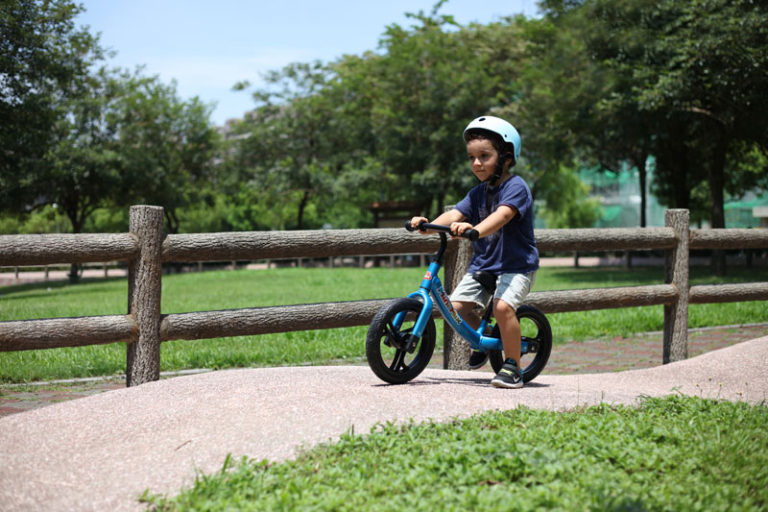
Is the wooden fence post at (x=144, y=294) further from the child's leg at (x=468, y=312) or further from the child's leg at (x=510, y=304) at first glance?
the child's leg at (x=510, y=304)

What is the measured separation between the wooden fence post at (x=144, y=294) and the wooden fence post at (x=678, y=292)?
4650mm

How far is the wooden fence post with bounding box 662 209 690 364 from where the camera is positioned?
7.32 metres

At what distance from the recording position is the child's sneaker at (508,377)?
4871mm

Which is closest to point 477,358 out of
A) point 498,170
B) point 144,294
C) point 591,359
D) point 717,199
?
point 498,170

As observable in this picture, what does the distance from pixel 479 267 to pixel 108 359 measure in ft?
13.3

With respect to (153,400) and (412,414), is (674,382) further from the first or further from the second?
(153,400)

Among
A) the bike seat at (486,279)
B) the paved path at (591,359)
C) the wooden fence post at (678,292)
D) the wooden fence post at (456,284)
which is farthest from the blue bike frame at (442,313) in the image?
the wooden fence post at (678,292)

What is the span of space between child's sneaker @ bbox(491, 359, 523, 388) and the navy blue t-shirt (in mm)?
580

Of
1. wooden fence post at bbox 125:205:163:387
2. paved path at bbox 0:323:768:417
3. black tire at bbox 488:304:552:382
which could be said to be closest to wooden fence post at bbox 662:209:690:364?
paved path at bbox 0:323:768:417

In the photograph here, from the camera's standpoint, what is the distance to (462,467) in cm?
327

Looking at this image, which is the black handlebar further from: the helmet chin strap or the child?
the helmet chin strap

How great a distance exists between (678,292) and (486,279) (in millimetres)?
3230

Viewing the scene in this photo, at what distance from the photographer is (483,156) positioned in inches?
190

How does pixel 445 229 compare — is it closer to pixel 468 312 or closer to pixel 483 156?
pixel 483 156
